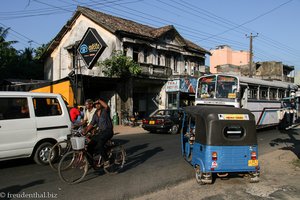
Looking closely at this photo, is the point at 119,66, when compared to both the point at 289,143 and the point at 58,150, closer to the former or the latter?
the point at 289,143

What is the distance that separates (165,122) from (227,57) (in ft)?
152

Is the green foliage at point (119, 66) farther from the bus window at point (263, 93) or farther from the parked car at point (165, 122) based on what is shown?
the bus window at point (263, 93)

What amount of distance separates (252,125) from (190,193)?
218cm

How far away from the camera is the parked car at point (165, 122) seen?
58.9ft

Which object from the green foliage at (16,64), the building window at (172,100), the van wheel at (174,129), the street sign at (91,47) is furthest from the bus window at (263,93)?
the green foliage at (16,64)

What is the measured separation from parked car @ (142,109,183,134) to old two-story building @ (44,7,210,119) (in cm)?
608

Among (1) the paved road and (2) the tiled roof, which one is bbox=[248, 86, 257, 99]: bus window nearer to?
(1) the paved road

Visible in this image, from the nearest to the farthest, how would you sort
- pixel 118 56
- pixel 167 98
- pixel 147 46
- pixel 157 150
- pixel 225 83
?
pixel 157 150
pixel 225 83
pixel 118 56
pixel 147 46
pixel 167 98

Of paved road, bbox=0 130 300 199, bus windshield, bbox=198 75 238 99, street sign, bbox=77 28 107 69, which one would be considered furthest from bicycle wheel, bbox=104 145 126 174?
street sign, bbox=77 28 107 69

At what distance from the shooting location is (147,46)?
2695 centimetres

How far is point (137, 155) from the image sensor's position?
10.6 metres

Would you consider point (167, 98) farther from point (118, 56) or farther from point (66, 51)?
point (66, 51)

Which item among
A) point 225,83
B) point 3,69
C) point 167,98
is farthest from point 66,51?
point 225,83

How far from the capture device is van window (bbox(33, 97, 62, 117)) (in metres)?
8.58
